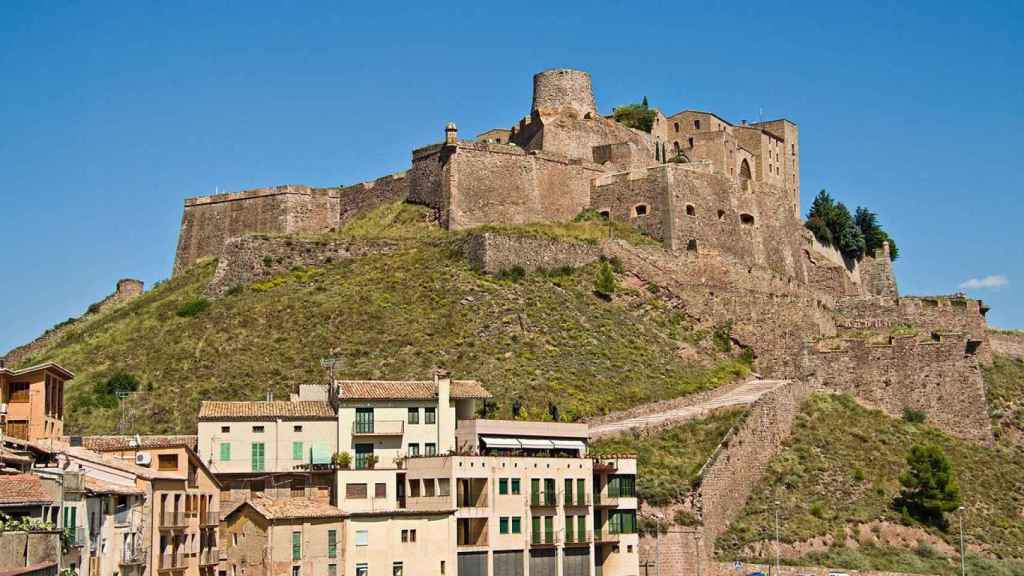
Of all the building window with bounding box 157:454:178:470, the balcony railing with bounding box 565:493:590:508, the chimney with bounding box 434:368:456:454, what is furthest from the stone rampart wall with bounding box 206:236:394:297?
the building window with bounding box 157:454:178:470

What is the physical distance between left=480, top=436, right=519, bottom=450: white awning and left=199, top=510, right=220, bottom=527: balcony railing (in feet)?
37.1

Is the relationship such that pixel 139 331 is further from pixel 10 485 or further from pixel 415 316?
pixel 10 485

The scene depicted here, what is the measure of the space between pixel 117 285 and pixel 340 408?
54017 millimetres

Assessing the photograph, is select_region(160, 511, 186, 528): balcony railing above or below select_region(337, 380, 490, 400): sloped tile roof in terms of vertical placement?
below

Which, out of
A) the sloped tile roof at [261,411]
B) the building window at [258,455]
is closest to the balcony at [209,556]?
the building window at [258,455]

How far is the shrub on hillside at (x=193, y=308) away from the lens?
93188 millimetres

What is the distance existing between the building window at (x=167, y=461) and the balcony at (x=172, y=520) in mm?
2324

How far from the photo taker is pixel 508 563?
61781 mm

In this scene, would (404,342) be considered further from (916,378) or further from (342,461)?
(916,378)

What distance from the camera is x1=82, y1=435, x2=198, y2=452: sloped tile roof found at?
5922 centimetres

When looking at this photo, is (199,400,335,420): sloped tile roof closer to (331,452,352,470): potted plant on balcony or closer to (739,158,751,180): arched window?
(331,452,352,470): potted plant on balcony

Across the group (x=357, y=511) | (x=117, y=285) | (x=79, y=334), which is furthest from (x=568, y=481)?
(x=117, y=285)

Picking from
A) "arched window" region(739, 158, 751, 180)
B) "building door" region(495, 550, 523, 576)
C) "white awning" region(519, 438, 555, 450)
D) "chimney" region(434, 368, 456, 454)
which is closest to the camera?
"building door" region(495, 550, 523, 576)

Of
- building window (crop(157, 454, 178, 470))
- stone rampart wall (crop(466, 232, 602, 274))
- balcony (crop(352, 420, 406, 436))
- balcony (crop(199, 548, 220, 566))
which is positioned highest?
stone rampart wall (crop(466, 232, 602, 274))
